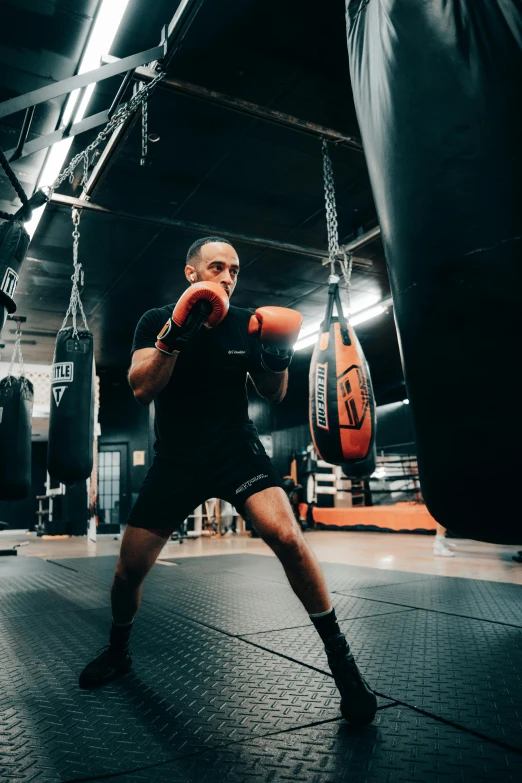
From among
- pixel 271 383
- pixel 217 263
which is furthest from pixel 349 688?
pixel 217 263

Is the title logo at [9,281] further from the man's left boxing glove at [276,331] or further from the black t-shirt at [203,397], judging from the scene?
the man's left boxing glove at [276,331]

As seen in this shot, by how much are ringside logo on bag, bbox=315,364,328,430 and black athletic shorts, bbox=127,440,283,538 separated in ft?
4.08

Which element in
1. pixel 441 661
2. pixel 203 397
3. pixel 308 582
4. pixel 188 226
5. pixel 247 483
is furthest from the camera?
pixel 188 226

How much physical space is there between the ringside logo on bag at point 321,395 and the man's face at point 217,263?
125 cm

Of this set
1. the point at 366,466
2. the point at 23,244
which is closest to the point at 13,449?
the point at 23,244

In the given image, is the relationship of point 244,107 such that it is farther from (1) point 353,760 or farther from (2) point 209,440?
(1) point 353,760

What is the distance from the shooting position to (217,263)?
174 centimetres

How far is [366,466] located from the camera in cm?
404

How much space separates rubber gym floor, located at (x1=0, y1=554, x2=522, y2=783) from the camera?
1.13 metres

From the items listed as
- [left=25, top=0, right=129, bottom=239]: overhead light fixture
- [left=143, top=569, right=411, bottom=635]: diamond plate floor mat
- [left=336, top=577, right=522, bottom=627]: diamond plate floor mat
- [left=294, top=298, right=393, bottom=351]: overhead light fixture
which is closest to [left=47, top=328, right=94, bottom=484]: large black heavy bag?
[left=143, top=569, right=411, bottom=635]: diamond plate floor mat

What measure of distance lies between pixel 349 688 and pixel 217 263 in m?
1.32

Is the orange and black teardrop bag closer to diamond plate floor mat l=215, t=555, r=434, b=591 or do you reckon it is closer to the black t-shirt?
diamond plate floor mat l=215, t=555, r=434, b=591

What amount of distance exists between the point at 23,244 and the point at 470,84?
2.70 metres

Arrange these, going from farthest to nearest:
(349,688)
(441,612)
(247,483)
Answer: (441,612) < (247,483) < (349,688)
